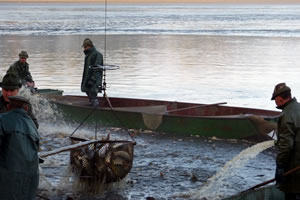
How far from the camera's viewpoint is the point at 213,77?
24094 mm

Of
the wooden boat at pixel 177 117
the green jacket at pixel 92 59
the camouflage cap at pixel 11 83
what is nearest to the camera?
the camouflage cap at pixel 11 83

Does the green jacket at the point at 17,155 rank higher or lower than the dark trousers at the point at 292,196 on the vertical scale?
higher

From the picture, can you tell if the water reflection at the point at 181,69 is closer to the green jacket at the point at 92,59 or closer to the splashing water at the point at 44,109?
the splashing water at the point at 44,109

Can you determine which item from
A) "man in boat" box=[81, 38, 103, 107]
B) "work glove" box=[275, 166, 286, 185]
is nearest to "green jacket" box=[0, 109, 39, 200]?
"work glove" box=[275, 166, 286, 185]

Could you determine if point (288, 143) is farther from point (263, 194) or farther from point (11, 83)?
point (11, 83)

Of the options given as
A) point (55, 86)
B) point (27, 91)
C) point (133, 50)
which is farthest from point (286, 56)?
point (27, 91)

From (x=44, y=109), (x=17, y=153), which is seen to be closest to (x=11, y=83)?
(x=17, y=153)

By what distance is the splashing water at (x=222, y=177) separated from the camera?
9.31 m

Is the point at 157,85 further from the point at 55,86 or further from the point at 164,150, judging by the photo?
the point at 164,150

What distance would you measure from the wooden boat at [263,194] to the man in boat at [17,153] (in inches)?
96.5

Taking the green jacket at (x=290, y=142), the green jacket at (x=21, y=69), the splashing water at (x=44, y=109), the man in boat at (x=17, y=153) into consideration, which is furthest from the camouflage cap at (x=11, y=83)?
the splashing water at (x=44, y=109)

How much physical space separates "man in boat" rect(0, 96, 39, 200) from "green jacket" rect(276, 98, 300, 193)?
2.63 metres

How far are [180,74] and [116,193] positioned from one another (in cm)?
1614

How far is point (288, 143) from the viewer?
20.8 feet
